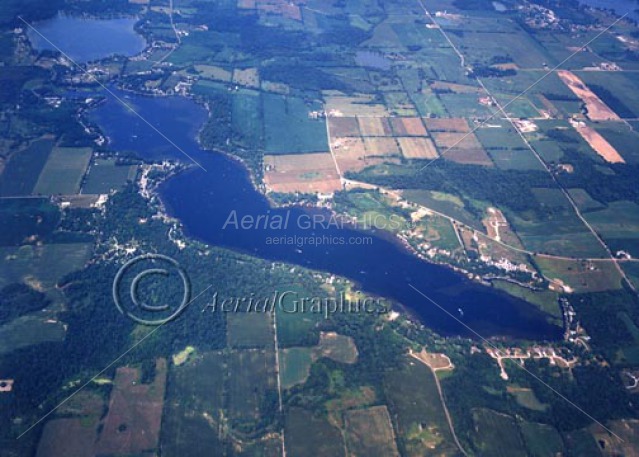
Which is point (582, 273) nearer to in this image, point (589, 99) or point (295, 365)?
point (295, 365)

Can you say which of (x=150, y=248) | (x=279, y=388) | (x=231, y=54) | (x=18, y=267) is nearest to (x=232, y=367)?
(x=279, y=388)

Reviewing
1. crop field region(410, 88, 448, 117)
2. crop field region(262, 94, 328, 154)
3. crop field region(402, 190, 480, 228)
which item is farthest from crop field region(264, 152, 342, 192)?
crop field region(410, 88, 448, 117)

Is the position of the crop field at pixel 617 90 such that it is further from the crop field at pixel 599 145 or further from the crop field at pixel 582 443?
the crop field at pixel 582 443

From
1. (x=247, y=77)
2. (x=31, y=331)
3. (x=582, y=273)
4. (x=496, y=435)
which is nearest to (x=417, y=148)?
(x=582, y=273)

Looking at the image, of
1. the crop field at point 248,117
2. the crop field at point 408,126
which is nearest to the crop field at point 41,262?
the crop field at point 248,117

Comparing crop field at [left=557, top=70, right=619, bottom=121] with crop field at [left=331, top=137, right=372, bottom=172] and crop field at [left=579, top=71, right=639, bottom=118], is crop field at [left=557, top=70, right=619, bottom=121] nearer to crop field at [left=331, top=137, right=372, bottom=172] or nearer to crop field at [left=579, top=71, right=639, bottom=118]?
crop field at [left=579, top=71, right=639, bottom=118]
